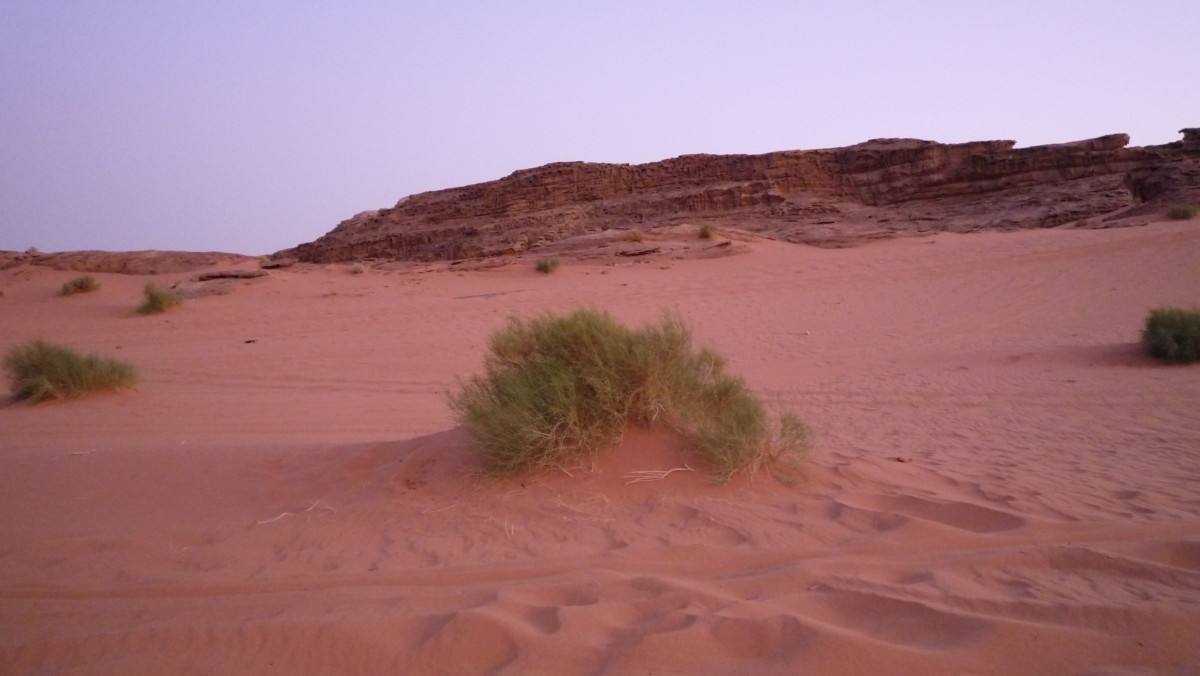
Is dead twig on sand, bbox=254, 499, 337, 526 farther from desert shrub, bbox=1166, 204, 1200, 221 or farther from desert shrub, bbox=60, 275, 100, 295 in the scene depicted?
desert shrub, bbox=1166, 204, 1200, 221

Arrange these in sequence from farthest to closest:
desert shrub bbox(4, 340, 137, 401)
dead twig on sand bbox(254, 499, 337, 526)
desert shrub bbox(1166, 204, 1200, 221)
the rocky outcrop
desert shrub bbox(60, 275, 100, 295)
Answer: the rocky outcrop
desert shrub bbox(1166, 204, 1200, 221)
desert shrub bbox(60, 275, 100, 295)
desert shrub bbox(4, 340, 137, 401)
dead twig on sand bbox(254, 499, 337, 526)

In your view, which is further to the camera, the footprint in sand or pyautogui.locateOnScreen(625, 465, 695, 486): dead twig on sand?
pyautogui.locateOnScreen(625, 465, 695, 486): dead twig on sand

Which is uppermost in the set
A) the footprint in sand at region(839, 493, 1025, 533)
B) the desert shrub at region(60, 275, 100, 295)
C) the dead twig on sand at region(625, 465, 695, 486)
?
the desert shrub at region(60, 275, 100, 295)

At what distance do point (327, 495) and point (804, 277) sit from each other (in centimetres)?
1713

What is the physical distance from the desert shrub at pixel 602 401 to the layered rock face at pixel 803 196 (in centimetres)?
2203

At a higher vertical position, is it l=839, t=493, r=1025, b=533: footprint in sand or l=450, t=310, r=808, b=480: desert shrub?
l=450, t=310, r=808, b=480: desert shrub

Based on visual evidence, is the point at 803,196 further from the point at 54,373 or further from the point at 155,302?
the point at 54,373

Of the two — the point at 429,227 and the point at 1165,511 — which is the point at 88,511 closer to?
the point at 1165,511

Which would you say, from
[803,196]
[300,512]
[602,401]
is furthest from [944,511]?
[803,196]

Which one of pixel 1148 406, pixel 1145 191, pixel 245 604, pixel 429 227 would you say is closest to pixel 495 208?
pixel 429 227

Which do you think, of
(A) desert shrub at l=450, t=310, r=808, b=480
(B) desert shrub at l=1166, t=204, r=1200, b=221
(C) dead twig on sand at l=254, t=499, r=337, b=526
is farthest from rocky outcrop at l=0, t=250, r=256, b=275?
(B) desert shrub at l=1166, t=204, r=1200, b=221

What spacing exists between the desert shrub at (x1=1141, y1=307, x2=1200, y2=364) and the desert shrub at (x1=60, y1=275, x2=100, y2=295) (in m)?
25.5

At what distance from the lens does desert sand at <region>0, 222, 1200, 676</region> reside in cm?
303

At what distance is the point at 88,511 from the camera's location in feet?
17.7
